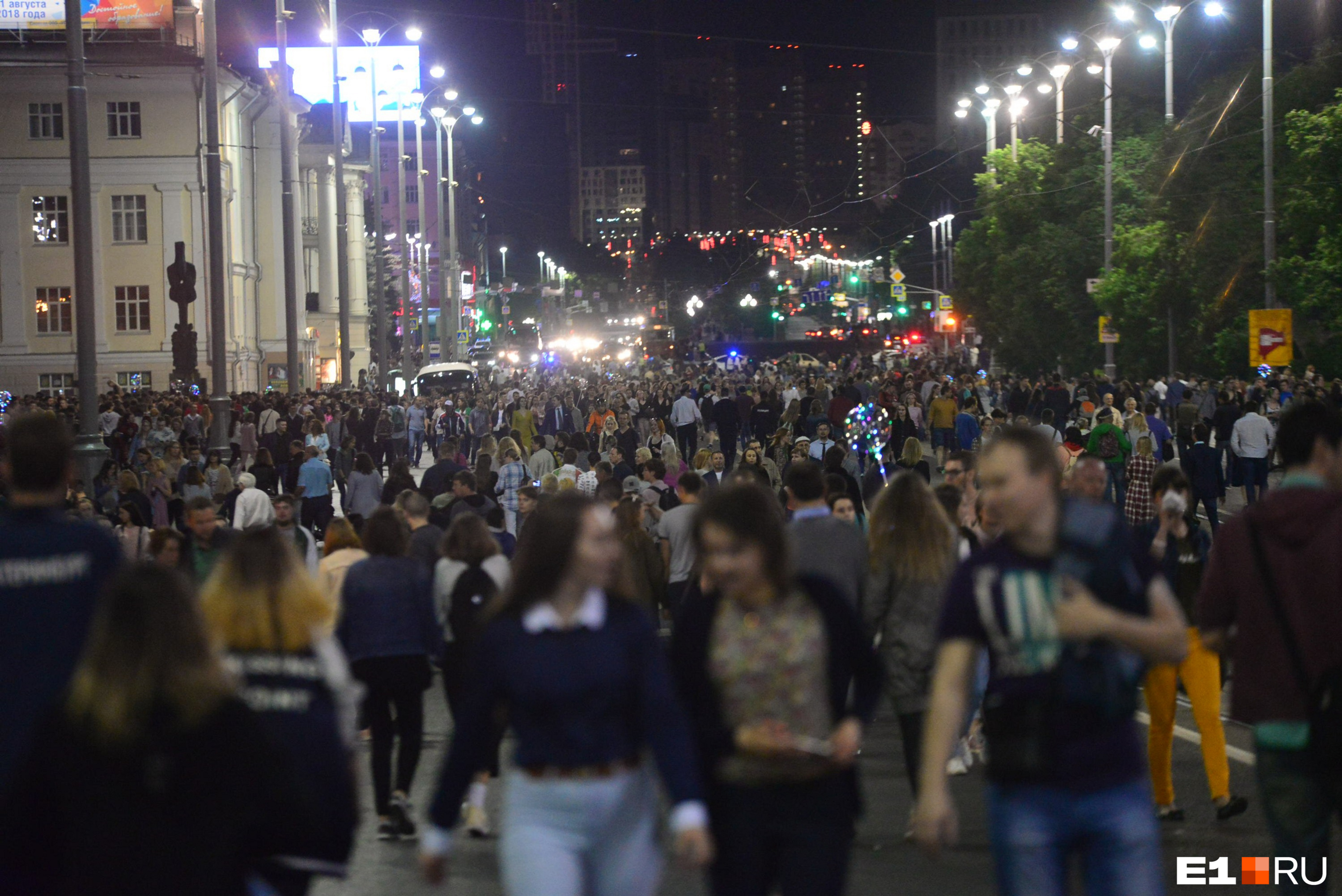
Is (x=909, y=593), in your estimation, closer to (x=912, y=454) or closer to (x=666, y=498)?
(x=666, y=498)

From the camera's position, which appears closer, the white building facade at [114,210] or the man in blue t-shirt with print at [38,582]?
the man in blue t-shirt with print at [38,582]

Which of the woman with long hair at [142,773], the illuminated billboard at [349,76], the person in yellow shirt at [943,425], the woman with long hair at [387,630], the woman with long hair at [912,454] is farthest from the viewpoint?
the illuminated billboard at [349,76]

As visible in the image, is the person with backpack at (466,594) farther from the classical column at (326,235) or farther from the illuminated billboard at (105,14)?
the classical column at (326,235)

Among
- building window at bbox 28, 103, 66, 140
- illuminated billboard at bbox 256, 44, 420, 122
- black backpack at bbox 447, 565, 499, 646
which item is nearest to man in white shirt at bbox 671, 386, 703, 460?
black backpack at bbox 447, 565, 499, 646

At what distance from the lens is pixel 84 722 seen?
139 inches

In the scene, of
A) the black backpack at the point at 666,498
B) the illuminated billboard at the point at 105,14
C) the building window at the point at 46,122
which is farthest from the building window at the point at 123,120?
the black backpack at the point at 666,498

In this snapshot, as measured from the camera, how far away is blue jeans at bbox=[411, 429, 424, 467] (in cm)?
3597

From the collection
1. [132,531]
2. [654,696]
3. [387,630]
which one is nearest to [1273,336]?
[132,531]

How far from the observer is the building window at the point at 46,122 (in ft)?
189

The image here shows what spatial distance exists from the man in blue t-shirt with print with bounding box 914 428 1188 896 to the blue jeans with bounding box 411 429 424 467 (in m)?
32.0

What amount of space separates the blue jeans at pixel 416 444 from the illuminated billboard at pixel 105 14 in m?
28.4

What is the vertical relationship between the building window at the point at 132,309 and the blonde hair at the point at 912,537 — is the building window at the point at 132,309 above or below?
above

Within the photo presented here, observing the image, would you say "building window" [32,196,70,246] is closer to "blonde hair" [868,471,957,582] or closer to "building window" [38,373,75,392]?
"building window" [38,373,75,392]

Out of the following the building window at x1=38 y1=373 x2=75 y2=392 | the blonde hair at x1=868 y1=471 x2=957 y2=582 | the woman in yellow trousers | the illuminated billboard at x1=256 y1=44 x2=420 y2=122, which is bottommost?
the woman in yellow trousers
